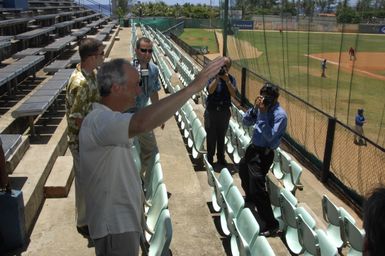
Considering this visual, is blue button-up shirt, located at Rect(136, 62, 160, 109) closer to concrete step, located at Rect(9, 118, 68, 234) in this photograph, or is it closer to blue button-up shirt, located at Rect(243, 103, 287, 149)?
blue button-up shirt, located at Rect(243, 103, 287, 149)

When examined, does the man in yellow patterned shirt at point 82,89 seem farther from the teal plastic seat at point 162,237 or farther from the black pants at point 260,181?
the black pants at point 260,181

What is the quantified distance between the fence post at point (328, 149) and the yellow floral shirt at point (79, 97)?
4321 millimetres

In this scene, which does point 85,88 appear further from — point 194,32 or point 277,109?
point 194,32

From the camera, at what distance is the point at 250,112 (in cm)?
513

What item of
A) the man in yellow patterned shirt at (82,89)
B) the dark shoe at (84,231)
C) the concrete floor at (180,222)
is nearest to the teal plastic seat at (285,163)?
the concrete floor at (180,222)

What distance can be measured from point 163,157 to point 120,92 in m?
4.31

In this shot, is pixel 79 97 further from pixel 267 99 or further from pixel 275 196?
pixel 275 196

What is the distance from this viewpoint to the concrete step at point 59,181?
476cm

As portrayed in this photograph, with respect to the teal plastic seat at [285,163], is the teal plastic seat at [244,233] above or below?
above

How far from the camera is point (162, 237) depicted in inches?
126

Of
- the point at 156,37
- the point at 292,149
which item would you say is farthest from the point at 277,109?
the point at 156,37

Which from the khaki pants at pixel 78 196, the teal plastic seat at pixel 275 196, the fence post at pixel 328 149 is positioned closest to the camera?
the khaki pants at pixel 78 196

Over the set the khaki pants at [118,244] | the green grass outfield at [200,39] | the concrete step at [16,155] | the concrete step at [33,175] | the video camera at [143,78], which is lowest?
the green grass outfield at [200,39]

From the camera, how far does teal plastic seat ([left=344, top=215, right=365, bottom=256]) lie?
3959mm
